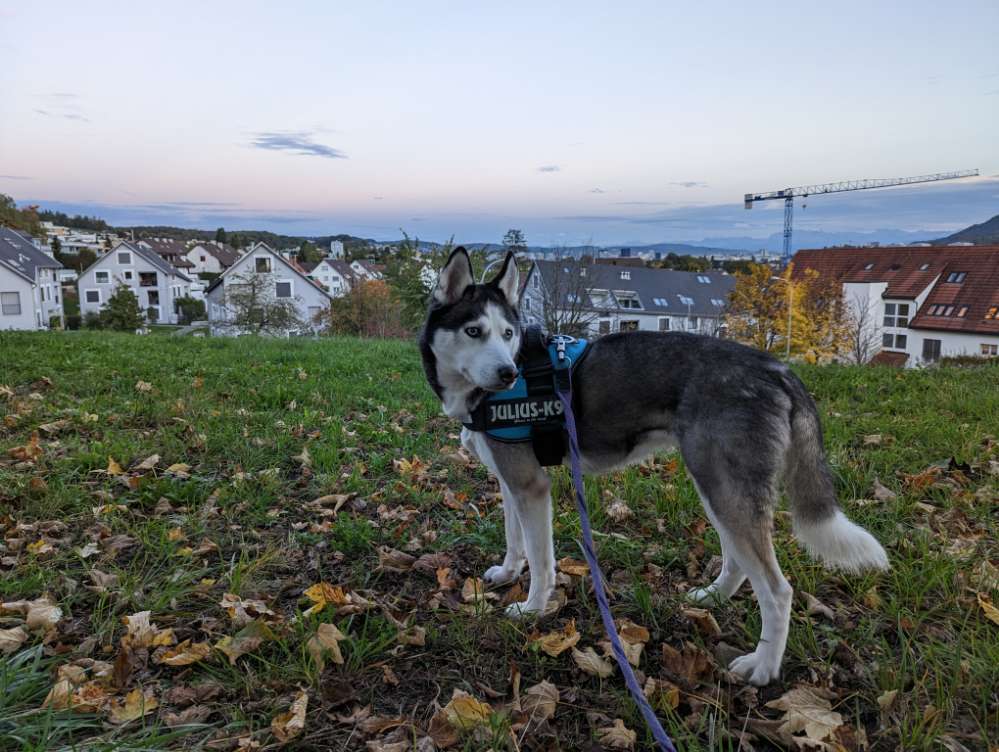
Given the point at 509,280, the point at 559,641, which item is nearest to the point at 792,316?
the point at 509,280

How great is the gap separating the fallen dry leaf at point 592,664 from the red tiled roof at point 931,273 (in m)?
51.4

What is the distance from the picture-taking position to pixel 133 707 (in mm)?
2439

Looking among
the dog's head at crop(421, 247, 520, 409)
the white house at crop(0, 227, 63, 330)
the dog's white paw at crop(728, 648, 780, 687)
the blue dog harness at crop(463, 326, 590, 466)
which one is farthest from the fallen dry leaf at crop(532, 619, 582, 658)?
the white house at crop(0, 227, 63, 330)

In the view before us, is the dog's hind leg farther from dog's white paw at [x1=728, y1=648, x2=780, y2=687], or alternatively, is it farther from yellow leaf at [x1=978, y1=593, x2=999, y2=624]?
yellow leaf at [x1=978, y1=593, x2=999, y2=624]

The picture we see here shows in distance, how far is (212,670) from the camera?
2711 millimetres

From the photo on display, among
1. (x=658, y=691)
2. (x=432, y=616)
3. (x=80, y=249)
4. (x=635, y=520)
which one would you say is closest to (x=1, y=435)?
(x=432, y=616)

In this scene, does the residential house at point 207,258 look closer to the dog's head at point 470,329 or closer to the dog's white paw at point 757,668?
the dog's head at point 470,329

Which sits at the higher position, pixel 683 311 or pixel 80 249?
pixel 80 249

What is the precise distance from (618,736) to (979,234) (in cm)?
9205

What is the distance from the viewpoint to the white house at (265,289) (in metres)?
45.3

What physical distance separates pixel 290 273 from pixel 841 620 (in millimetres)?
56999

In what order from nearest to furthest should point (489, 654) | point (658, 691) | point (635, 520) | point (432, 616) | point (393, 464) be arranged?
point (658, 691) < point (489, 654) < point (432, 616) < point (635, 520) < point (393, 464)

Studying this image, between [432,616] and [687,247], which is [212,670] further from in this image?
[687,247]

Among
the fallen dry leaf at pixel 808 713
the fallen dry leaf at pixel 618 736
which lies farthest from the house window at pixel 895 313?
the fallen dry leaf at pixel 618 736
